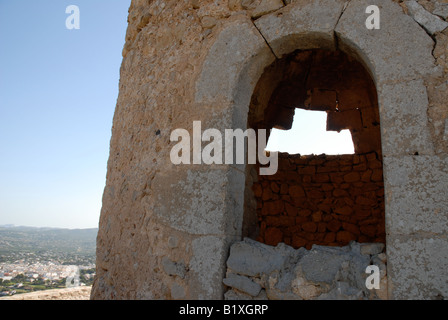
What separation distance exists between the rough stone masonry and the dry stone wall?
232 centimetres

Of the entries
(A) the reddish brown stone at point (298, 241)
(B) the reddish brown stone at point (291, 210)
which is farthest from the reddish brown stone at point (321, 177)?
(A) the reddish brown stone at point (298, 241)

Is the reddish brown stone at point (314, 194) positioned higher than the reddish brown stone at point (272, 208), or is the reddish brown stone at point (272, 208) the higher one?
the reddish brown stone at point (314, 194)

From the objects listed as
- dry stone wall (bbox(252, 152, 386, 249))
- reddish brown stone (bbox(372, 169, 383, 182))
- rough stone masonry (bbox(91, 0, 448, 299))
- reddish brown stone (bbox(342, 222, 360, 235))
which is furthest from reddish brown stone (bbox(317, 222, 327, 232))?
rough stone masonry (bbox(91, 0, 448, 299))

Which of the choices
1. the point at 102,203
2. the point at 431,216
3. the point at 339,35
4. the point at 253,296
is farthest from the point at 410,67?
the point at 102,203

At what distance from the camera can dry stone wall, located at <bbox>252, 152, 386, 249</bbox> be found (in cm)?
489

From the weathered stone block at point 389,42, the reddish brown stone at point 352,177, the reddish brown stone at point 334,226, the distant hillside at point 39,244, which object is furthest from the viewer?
the distant hillside at point 39,244

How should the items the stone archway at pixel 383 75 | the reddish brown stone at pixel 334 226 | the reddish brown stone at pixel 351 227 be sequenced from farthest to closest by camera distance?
the reddish brown stone at pixel 334 226, the reddish brown stone at pixel 351 227, the stone archway at pixel 383 75

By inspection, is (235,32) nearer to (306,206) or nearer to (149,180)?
(149,180)

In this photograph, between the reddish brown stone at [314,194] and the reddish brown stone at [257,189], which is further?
the reddish brown stone at [314,194]

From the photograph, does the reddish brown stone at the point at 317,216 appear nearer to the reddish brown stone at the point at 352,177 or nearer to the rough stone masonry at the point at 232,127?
the reddish brown stone at the point at 352,177

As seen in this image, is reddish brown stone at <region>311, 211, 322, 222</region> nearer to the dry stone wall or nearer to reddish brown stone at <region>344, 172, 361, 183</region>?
the dry stone wall

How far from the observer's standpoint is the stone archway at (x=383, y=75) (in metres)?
1.86

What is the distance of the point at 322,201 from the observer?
204 inches

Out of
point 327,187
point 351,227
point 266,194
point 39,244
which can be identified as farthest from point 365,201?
point 39,244
